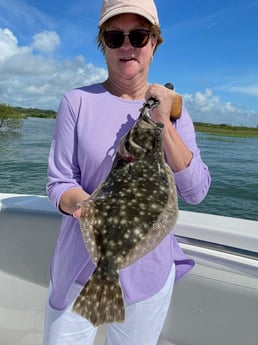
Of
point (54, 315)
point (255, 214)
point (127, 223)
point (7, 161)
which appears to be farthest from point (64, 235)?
point (7, 161)

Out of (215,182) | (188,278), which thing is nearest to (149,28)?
(188,278)

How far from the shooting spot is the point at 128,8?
1652 mm

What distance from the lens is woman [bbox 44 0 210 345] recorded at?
5.62ft

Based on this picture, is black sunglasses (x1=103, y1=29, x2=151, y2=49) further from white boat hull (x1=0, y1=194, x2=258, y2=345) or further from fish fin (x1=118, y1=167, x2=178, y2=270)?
white boat hull (x1=0, y1=194, x2=258, y2=345)

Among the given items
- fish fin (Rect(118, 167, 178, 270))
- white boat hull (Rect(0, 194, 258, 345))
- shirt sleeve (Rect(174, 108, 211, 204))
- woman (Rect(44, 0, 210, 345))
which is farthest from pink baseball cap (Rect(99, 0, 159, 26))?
white boat hull (Rect(0, 194, 258, 345))

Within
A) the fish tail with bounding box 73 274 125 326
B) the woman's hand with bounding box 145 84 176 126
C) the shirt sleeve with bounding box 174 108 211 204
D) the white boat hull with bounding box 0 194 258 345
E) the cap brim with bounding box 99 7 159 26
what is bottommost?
the white boat hull with bounding box 0 194 258 345

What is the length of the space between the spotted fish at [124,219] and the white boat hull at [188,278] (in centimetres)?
134

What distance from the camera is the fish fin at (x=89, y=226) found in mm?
1406

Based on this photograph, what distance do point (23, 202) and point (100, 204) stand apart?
200cm

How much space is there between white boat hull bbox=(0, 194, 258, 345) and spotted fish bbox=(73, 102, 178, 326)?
52.7 inches

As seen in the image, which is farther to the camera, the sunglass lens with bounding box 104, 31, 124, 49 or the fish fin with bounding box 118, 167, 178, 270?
the sunglass lens with bounding box 104, 31, 124, 49

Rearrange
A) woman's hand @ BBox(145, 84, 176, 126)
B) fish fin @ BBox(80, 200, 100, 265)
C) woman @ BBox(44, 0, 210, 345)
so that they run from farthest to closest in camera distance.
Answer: woman @ BBox(44, 0, 210, 345) < woman's hand @ BBox(145, 84, 176, 126) < fish fin @ BBox(80, 200, 100, 265)

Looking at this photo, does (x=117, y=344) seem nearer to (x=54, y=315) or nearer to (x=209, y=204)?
(x=54, y=315)

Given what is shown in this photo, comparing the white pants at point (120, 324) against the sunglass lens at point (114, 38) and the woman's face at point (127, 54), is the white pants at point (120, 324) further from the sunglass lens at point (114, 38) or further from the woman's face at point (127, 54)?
the sunglass lens at point (114, 38)
